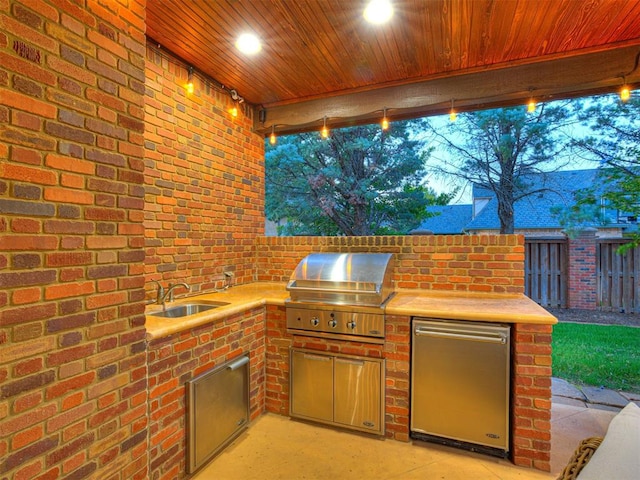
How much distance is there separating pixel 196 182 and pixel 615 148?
669 cm

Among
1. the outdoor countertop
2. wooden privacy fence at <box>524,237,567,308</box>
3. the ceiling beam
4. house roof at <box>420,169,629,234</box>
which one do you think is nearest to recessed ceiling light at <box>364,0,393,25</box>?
the ceiling beam

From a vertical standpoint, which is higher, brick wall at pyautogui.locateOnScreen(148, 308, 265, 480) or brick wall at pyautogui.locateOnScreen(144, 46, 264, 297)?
brick wall at pyautogui.locateOnScreen(144, 46, 264, 297)

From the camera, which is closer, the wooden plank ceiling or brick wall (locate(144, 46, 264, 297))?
the wooden plank ceiling

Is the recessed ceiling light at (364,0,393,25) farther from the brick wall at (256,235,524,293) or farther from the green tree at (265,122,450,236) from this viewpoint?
the green tree at (265,122,450,236)

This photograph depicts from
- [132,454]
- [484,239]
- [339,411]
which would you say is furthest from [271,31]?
[339,411]

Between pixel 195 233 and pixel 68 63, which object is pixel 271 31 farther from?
pixel 195 233

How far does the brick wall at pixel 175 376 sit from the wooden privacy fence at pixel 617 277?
631 centimetres

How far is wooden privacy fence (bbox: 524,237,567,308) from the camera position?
591 centimetres

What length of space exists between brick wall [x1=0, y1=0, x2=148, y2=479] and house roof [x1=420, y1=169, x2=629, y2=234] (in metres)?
7.05

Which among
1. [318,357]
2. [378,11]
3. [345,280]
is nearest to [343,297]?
[345,280]

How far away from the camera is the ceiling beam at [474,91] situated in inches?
106

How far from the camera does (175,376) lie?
200cm

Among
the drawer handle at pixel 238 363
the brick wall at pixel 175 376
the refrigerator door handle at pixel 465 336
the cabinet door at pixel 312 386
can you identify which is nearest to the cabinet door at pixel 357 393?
the cabinet door at pixel 312 386

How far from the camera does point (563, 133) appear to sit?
6445 mm
